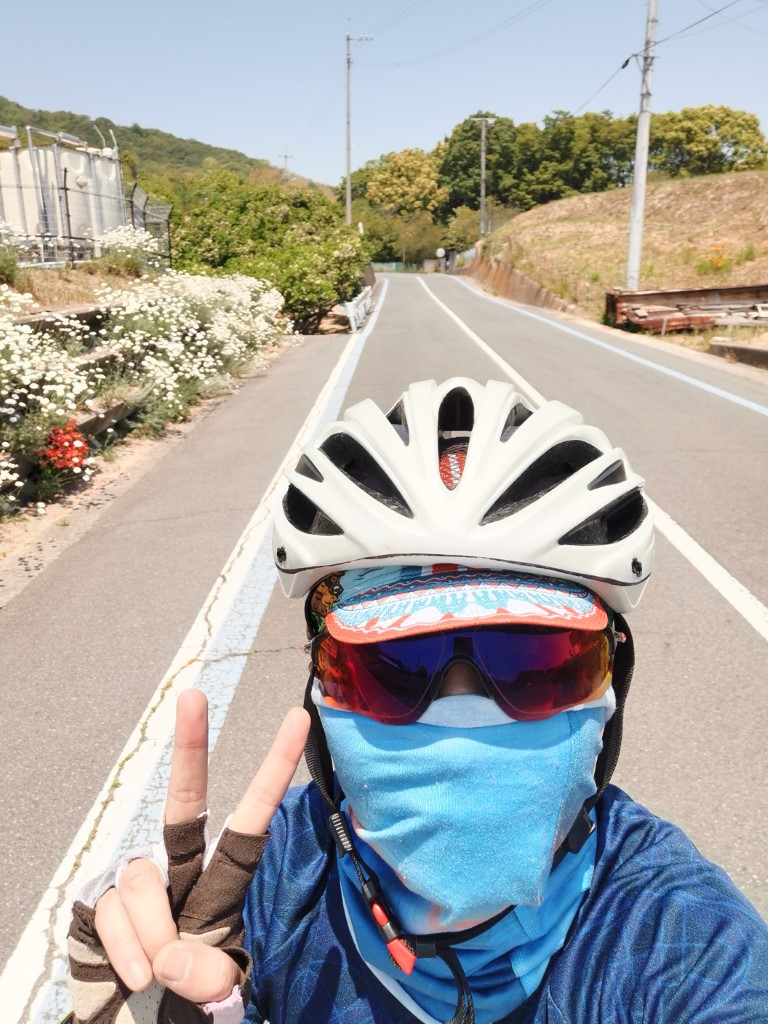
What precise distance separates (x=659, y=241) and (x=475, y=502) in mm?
37231

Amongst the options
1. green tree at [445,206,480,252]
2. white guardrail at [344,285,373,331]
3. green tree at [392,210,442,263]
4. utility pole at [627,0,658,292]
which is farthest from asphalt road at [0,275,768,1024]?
green tree at [392,210,442,263]

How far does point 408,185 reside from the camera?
9756cm

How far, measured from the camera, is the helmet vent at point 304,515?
4.71 feet

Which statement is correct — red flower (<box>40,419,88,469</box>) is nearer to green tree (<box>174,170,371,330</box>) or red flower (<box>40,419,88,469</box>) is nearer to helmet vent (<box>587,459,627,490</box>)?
helmet vent (<box>587,459,627,490</box>)

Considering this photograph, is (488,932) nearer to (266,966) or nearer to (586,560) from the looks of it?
(266,966)

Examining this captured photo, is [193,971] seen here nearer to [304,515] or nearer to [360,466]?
[304,515]

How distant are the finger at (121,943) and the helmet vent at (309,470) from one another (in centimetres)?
78

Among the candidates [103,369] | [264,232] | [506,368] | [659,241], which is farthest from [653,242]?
[103,369]

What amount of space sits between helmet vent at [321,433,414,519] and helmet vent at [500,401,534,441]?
0.29 meters

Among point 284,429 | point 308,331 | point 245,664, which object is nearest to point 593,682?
point 245,664

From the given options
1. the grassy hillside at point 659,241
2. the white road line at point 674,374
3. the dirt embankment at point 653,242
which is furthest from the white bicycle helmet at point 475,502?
the grassy hillside at point 659,241

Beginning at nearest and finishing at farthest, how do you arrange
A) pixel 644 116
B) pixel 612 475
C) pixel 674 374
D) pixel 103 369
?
pixel 612 475
pixel 103 369
pixel 674 374
pixel 644 116

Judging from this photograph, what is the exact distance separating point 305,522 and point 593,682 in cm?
61

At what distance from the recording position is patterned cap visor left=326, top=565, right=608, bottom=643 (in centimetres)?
117
